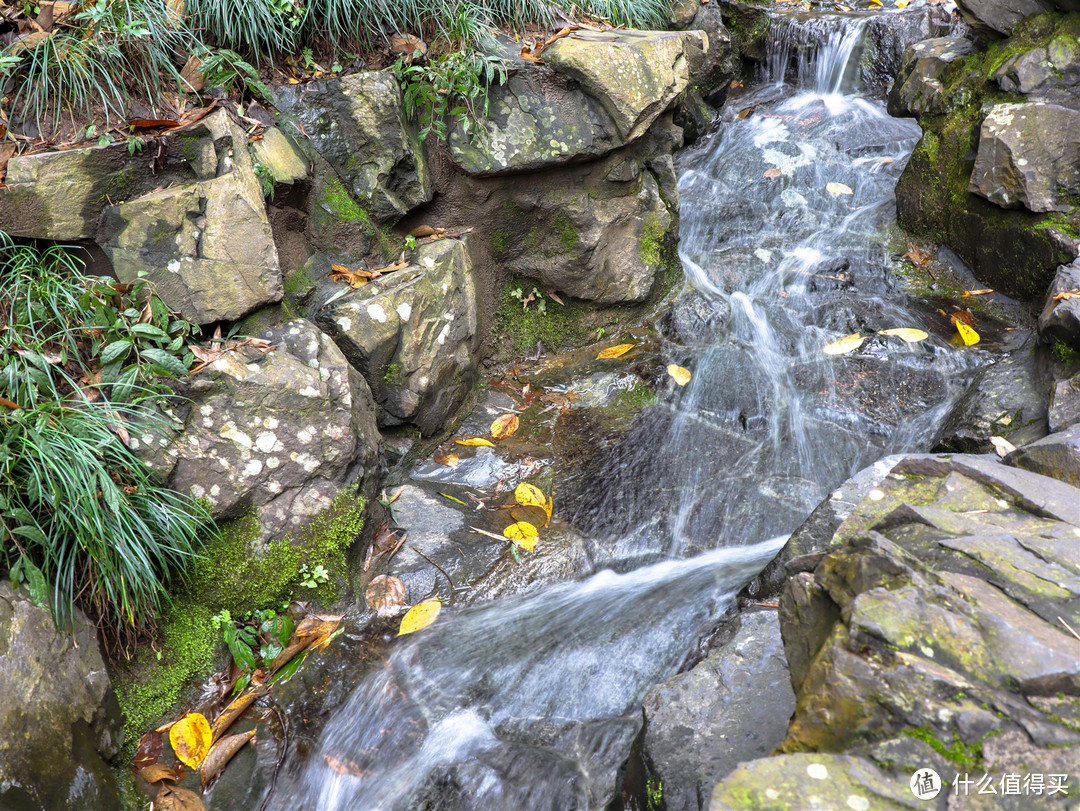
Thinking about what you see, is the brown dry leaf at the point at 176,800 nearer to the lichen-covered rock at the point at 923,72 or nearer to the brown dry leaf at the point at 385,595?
the brown dry leaf at the point at 385,595

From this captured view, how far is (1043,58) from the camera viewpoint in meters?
4.84

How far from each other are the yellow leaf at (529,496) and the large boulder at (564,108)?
6.91 ft

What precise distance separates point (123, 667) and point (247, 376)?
4.42 feet

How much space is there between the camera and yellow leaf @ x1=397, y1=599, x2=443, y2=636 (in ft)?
10.6

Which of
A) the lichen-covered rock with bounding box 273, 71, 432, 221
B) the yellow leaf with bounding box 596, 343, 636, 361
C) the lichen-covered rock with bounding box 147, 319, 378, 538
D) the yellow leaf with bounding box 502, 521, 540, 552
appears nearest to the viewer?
the lichen-covered rock with bounding box 147, 319, 378, 538

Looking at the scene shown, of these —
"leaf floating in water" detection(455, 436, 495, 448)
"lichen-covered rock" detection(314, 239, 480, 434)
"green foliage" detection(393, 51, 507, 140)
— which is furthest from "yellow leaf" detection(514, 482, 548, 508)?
"green foliage" detection(393, 51, 507, 140)

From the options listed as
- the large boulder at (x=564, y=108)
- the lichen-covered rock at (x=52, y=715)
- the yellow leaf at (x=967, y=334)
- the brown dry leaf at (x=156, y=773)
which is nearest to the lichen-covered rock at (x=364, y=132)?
the large boulder at (x=564, y=108)

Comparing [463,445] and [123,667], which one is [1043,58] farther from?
[123,667]

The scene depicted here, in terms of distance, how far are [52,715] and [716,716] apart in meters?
2.34

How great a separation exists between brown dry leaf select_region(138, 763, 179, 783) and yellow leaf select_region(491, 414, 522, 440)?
2364 mm

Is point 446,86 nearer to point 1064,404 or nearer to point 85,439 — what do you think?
point 85,439

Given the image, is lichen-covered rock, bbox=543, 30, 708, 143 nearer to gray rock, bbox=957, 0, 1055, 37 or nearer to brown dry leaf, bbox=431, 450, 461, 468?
gray rock, bbox=957, 0, 1055, 37

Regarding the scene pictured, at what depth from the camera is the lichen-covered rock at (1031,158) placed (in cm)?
452

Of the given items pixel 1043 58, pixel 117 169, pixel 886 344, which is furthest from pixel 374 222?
pixel 1043 58
